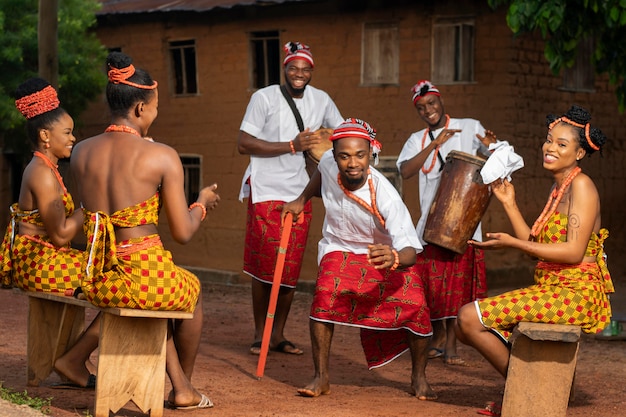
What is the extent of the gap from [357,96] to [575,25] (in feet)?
21.4

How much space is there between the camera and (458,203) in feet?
24.3

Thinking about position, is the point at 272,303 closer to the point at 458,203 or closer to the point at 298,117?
the point at 458,203

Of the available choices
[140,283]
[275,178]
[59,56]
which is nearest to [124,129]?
[140,283]

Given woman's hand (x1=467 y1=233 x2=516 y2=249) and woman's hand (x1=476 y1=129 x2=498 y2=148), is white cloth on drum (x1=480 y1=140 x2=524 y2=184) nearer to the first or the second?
woman's hand (x1=467 y1=233 x2=516 y2=249)

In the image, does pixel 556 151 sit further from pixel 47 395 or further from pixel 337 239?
pixel 47 395

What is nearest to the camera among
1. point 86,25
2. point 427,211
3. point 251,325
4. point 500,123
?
point 427,211

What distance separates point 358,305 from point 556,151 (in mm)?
1519

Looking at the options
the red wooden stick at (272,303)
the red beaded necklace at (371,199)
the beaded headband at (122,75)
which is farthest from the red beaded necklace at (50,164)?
the red beaded necklace at (371,199)

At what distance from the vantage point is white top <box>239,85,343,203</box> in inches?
323

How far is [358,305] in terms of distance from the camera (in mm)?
6598

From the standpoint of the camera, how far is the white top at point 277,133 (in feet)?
26.9

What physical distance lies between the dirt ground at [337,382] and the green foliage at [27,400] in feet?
0.21

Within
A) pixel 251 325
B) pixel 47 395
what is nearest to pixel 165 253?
pixel 47 395

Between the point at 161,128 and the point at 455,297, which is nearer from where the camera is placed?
the point at 455,297
